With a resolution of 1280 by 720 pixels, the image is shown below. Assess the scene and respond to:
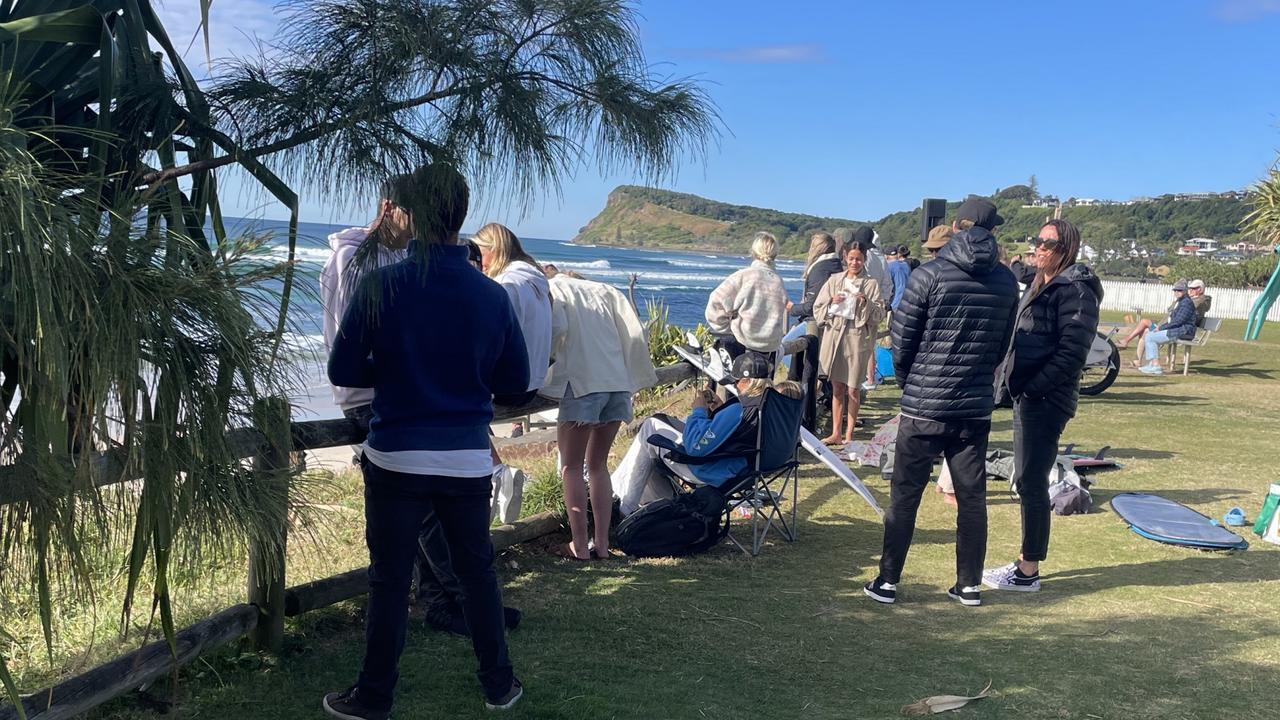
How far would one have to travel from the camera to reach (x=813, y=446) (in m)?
6.58

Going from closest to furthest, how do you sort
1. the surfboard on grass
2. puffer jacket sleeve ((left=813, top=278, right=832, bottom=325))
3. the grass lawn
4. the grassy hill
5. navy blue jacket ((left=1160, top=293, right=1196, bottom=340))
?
1. the grass lawn
2. the surfboard on grass
3. puffer jacket sleeve ((left=813, top=278, right=832, bottom=325))
4. navy blue jacket ((left=1160, top=293, right=1196, bottom=340))
5. the grassy hill

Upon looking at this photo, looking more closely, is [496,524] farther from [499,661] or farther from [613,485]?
[499,661]

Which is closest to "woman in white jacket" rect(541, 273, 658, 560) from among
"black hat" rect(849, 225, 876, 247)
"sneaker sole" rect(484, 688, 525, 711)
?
"sneaker sole" rect(484, 688, 525, 711)

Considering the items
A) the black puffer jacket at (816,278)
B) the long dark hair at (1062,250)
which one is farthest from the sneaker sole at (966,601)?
the black puffer jacket at (816,278)

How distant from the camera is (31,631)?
330cm

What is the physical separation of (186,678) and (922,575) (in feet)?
12.3

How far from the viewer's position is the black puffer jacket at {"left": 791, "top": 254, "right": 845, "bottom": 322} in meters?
9.86

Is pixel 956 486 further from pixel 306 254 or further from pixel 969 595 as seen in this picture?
pixel 306 254

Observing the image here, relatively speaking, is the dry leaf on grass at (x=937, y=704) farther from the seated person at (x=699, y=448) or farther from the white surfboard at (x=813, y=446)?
the white surfboard at (x=813, y=446)

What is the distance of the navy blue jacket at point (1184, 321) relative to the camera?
1491 centimetres

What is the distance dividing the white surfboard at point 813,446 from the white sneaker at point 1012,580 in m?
0.96

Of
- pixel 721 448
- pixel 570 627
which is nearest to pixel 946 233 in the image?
pixel 721 448

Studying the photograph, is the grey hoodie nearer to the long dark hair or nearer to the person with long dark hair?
the person with long dark hair

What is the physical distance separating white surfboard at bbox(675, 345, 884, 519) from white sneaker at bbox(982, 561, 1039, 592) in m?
0.96
